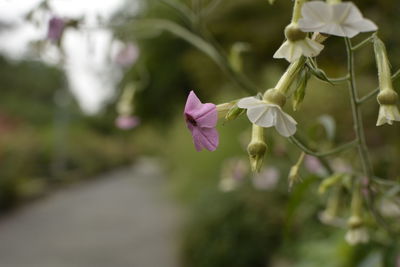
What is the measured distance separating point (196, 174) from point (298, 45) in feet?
16.0

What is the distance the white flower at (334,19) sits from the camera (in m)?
0.39

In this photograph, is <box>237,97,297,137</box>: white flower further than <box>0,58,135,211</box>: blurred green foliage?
No

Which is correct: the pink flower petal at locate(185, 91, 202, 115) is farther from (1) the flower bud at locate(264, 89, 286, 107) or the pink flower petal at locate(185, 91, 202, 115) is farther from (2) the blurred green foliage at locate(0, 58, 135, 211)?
(2) the blurred green foliage at locate(0, 58, 135, 211)

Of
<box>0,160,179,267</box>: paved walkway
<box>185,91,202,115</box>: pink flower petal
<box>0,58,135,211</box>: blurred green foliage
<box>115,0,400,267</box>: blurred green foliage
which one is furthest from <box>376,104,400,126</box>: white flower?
<box>0,58,135,211</box>: blurred green foliage

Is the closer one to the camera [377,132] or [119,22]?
[119,22]

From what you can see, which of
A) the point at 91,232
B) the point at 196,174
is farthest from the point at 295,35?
the point at 91,232

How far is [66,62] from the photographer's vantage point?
3.63ft

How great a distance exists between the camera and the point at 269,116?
478 mm

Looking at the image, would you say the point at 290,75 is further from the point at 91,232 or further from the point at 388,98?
the point at 91,232

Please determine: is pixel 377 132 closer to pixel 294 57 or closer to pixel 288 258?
pixel 288 258

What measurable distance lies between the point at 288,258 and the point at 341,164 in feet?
5.59

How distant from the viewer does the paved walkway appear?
4.72 metres

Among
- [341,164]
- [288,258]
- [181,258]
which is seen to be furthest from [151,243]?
[341,164]

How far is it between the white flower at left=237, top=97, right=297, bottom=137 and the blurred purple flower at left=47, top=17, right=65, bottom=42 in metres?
0.68
